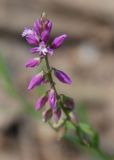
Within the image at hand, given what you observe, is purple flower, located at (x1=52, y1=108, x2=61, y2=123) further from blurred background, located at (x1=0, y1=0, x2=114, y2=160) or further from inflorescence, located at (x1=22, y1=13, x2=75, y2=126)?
blurred background, located at (x1=0, y1=0, x2=114, y2=160)

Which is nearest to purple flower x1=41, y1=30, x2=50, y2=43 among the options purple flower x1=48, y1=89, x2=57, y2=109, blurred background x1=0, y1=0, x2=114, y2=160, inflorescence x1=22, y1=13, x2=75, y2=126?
inflorescence x1=22, y1=13, x2=75, y2=126

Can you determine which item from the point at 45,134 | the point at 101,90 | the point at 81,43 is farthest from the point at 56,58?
the point at 45,134

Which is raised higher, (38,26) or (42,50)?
(38,26)

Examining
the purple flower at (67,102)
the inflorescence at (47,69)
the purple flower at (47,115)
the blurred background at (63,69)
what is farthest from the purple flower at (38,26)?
the blurred background at (63,69)

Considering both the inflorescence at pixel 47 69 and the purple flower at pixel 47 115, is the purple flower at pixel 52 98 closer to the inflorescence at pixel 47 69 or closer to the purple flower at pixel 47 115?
the inflorescence at pixel 47 69

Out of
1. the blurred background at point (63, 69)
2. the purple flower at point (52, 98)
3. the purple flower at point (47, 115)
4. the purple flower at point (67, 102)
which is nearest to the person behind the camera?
the purple flower at point (52, 98)

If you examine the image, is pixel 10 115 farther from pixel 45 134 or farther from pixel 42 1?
pixel 42 1

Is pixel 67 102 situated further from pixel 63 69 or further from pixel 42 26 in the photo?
pixel 63 69

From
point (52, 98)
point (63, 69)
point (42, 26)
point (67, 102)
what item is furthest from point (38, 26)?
point (63, 69)

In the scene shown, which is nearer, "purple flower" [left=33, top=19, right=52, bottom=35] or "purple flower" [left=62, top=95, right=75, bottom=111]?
"purple flower" [left=33, top=19, right=52, bottom=35]
